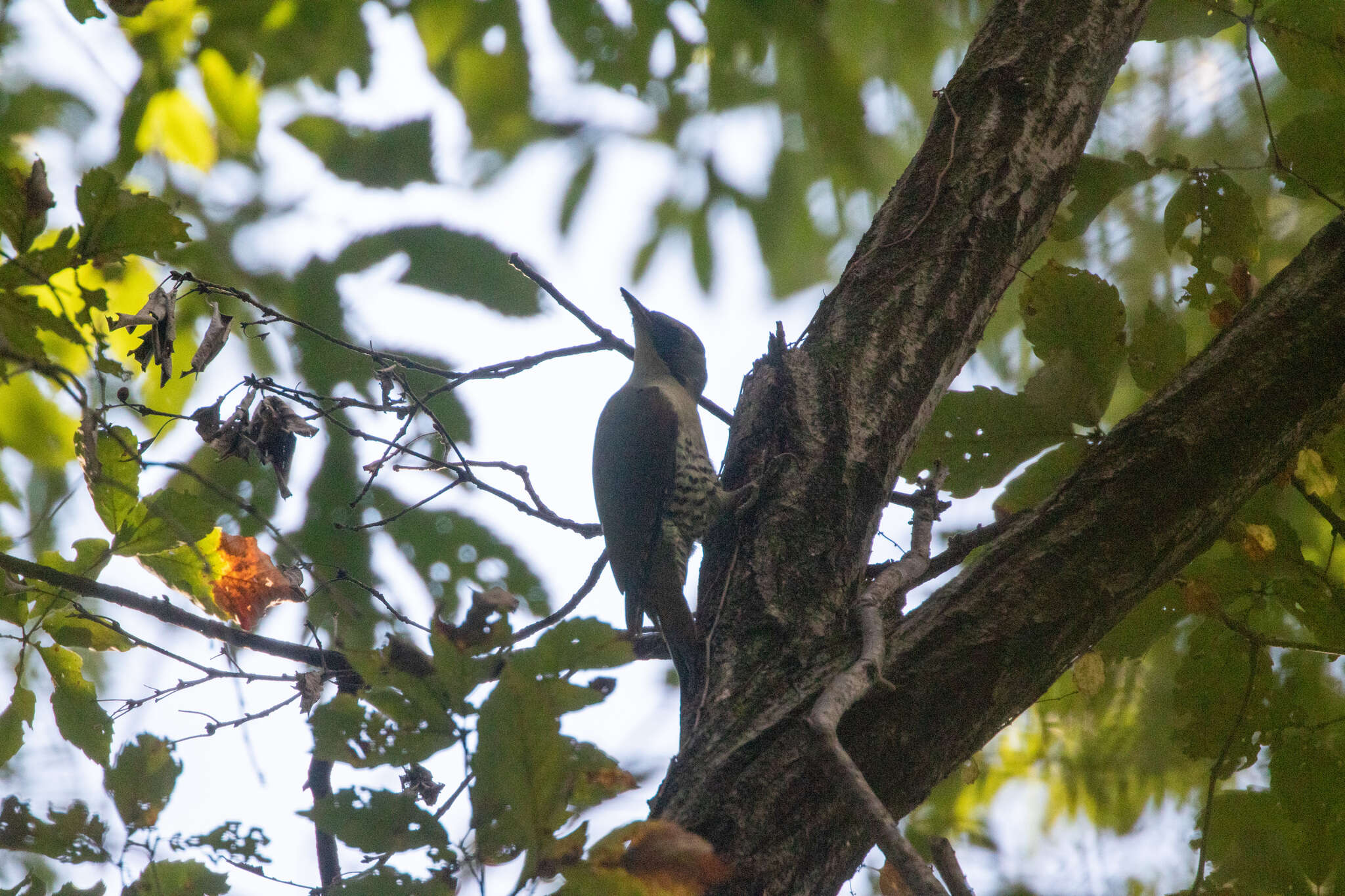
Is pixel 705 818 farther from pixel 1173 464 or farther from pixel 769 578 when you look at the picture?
pixel 1173 464

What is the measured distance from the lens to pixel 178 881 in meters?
1.73

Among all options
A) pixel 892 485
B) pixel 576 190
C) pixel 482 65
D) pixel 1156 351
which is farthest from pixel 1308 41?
pixel 576 190

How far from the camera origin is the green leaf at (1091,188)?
8.89 feet

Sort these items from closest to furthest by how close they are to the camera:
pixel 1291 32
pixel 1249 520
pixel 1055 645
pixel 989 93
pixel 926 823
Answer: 1. pixel 1055 645
2. pixel 1249 520
3. pixel 1291 32
4. pixel 989 93
5. pixel 926 823

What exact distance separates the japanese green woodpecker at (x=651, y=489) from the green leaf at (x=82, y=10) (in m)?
2.11

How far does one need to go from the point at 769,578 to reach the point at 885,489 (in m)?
0.43

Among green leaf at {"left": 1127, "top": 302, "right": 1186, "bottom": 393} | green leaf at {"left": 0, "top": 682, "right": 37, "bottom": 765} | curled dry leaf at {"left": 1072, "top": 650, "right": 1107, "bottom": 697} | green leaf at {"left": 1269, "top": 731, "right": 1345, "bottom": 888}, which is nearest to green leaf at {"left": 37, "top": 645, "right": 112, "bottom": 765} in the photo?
green leaf at {"left": 0, "top": 682, "right": 37, "bottom": 765}

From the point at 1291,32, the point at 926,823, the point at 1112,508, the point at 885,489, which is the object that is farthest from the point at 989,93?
the point at 926,823

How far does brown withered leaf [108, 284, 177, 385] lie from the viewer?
2035mm

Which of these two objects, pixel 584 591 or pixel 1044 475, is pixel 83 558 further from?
pixel 1044 475

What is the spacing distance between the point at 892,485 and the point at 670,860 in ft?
4.49

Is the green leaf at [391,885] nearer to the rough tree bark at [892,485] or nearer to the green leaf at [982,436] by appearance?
the rough tree bark at [892,485]

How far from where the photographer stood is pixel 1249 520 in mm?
2291

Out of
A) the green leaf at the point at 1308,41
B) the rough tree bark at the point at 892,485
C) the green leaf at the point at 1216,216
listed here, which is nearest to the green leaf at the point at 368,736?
the rough tree bark at the point at 892,485
